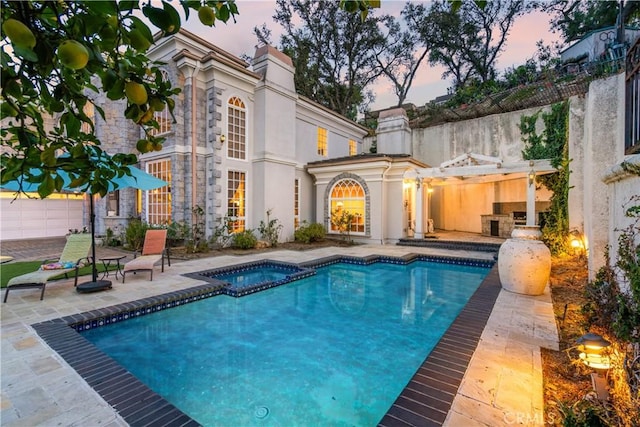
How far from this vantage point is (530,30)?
894 inches

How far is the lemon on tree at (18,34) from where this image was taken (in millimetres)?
649

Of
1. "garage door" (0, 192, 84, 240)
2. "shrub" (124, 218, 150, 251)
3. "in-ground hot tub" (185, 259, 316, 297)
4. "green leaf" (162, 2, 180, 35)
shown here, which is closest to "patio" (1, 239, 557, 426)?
"in-ground hot tub" (185, 259, 316, 297)

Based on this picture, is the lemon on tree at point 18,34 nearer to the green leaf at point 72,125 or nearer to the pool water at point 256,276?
the green leaf at point 72,125

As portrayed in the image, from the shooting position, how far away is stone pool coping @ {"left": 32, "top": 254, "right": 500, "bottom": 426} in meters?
2.46

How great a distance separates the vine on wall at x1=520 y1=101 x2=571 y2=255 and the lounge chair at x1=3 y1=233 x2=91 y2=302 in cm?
1274

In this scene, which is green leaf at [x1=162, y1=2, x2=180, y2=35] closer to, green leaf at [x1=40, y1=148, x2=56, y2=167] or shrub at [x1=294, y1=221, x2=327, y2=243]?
green leaf at [x1=40, y1=148, x2=56, y2=167]

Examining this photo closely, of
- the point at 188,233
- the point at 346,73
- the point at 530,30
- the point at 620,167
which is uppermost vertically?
the point at 530,30

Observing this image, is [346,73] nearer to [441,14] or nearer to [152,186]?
[441,14]

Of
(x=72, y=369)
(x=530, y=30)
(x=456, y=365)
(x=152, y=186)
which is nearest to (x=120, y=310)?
(x=72, y=369)

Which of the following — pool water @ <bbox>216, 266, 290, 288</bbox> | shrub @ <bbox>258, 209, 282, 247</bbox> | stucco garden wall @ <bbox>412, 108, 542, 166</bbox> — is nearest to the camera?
pool water @ <bbox>216, 266, 290, 288</bbox>

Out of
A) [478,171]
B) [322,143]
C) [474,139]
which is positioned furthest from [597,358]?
[474,139]

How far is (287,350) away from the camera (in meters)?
4.41

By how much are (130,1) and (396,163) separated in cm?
1329

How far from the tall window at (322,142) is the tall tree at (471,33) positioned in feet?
46.2
